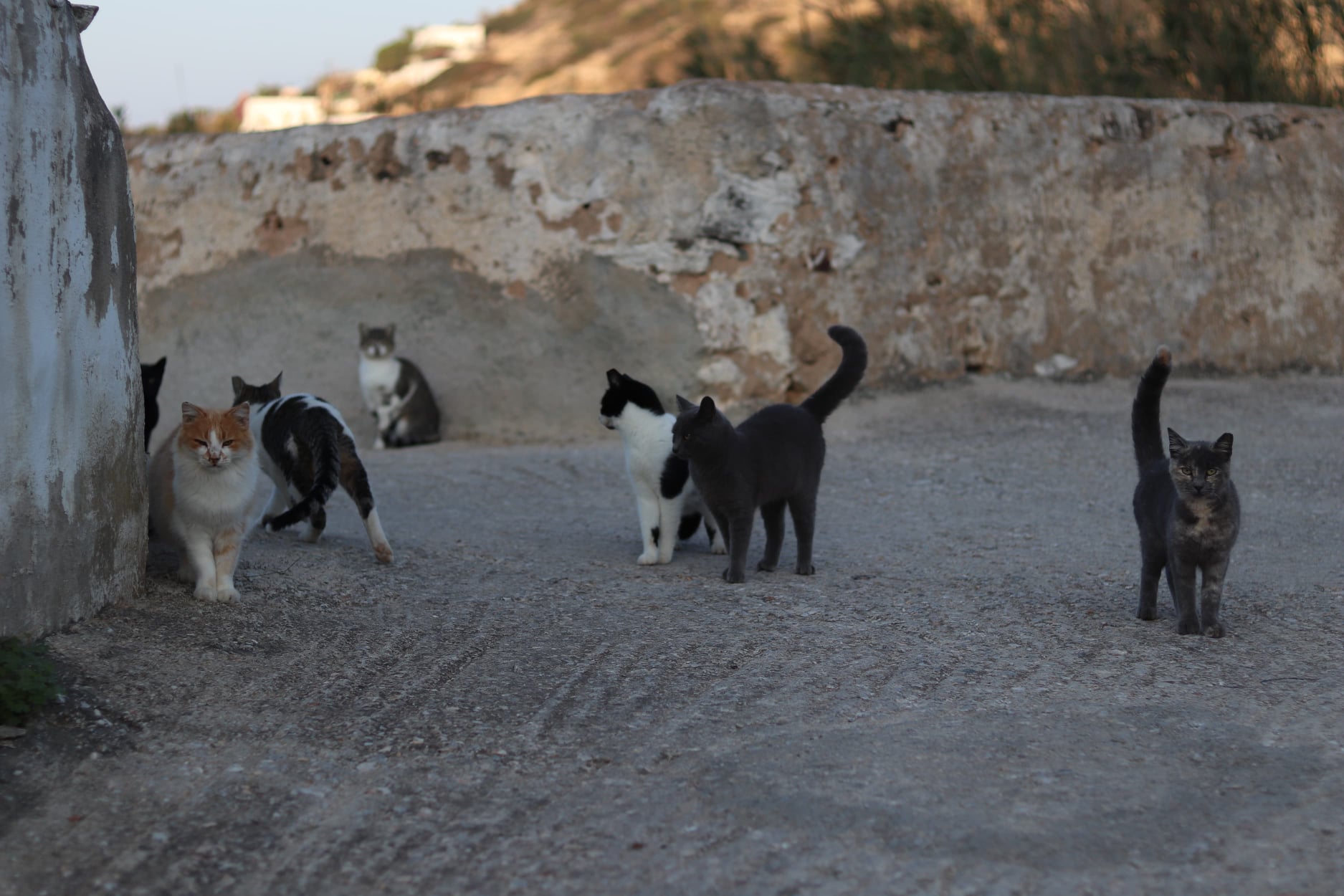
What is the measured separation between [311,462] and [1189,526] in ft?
11.0


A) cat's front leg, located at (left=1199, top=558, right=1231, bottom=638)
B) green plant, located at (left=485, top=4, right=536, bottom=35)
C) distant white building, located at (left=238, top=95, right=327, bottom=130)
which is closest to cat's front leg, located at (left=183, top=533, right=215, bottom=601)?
cat's front leg, located at (left=1199, top=558, right=1231, bottom=638)

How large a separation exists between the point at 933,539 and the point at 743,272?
337 centimetres

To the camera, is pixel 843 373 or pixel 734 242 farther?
pixel 734 242

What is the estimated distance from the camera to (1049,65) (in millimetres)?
12188

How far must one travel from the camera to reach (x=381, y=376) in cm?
931

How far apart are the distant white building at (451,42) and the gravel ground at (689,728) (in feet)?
87.6

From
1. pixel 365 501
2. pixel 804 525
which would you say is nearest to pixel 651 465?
pixel 804 525

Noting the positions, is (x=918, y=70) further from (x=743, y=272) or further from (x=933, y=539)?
(x=933, y=539)

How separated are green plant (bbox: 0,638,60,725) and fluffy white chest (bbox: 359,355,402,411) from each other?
19.3 ft

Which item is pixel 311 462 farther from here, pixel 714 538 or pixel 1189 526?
pixel 1189 526

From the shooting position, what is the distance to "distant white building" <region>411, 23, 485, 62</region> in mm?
31234

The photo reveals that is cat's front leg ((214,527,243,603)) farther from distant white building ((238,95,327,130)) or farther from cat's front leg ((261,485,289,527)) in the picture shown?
distant white building ((238,95,327,130))

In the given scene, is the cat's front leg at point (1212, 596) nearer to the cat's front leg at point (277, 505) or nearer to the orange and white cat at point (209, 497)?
the orange and white cat at point (209, 497)

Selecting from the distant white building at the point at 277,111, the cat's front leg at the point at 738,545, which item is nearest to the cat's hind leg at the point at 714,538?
the cat's front leg at the point at 738,545
